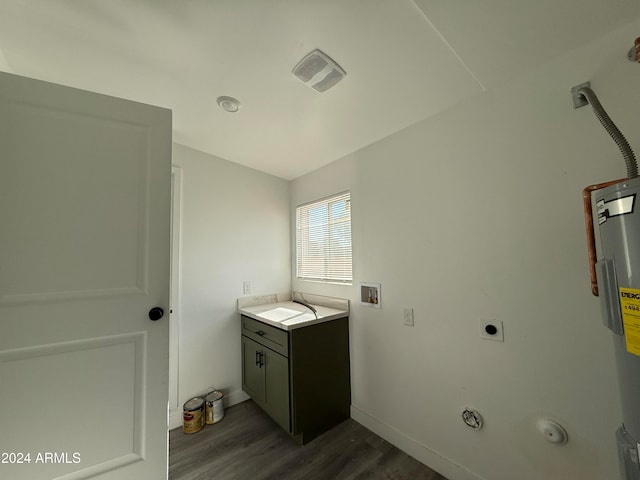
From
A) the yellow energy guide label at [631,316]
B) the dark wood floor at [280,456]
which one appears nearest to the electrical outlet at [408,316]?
the dark wood floor at [280,456]

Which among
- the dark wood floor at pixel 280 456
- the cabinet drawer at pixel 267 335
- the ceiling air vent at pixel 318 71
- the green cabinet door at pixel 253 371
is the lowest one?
the dark wood floor at pixel 280 456

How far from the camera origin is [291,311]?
2188mm

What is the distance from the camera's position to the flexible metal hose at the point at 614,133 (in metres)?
0.88

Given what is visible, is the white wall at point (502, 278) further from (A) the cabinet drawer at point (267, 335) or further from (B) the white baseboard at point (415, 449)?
(A) the cabinet drawer at point (267, 335)

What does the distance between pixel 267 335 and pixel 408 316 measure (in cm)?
109

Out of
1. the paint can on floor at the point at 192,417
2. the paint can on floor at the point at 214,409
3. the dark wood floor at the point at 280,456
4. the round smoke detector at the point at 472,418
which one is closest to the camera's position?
the round smoke detector at the point at 472,418

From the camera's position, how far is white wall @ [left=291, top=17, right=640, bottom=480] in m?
1.04

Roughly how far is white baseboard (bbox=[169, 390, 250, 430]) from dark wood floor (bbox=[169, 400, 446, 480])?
0.06m

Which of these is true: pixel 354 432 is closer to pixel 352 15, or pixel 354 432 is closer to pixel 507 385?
pixel 507 385

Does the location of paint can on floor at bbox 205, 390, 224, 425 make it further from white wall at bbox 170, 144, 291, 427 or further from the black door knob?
the black door knob

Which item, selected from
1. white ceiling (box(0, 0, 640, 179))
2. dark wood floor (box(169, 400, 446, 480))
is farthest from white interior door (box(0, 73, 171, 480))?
dark wood floor (box(169, 400, 446, 480))

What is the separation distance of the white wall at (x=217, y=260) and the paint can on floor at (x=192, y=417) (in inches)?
4.5

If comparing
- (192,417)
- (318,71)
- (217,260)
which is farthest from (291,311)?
(318,71)

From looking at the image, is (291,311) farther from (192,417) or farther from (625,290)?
(625,290)
